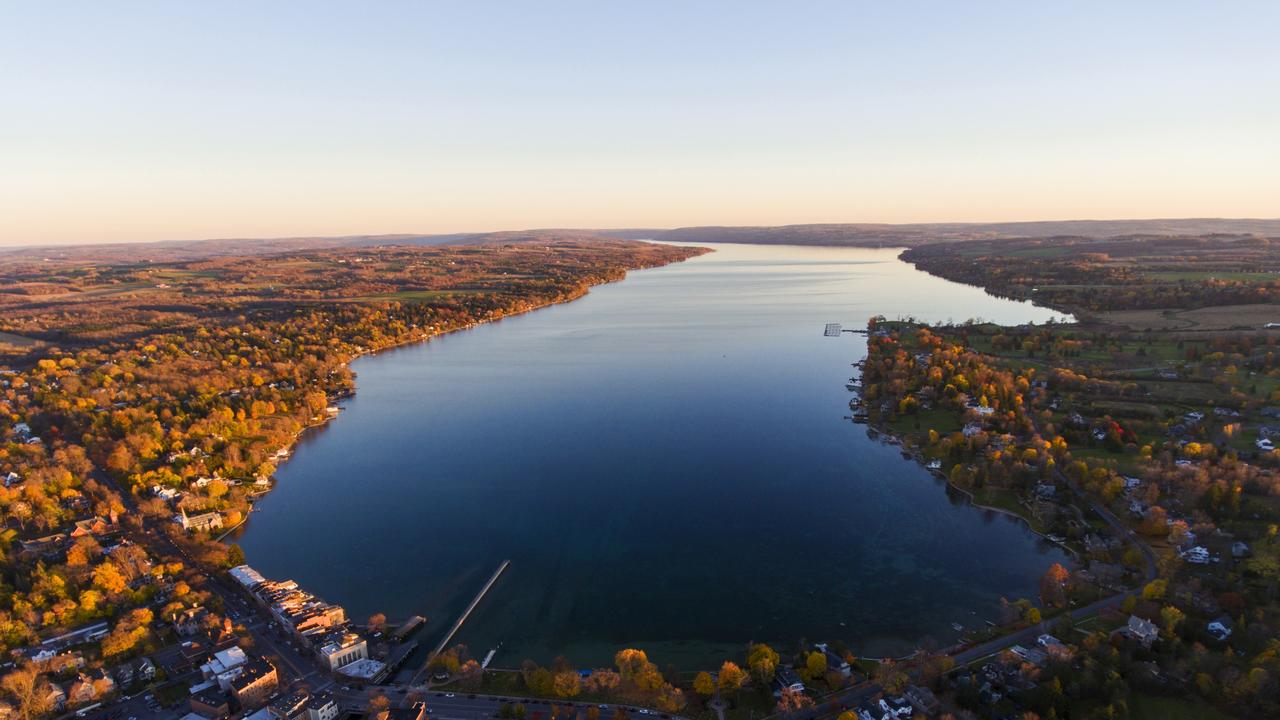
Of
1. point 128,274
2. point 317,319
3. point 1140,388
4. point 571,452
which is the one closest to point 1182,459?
point 1140,388

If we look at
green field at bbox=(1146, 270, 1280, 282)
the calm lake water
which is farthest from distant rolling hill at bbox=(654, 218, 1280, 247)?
the calm lake water

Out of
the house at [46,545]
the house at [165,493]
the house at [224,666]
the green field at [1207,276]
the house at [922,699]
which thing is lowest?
the house at [922,699]

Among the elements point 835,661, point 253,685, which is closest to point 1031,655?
point 835,661

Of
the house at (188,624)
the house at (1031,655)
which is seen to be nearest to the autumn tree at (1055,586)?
the house at (1031,655)

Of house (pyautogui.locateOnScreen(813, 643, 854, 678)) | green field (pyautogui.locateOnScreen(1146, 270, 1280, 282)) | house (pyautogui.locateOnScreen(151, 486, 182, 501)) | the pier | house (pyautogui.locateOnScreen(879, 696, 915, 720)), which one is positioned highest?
green field (pyautogui.locateOnScreen(1146, 270, 1280, 282))

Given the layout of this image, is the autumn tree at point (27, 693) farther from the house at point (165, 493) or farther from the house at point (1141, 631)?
the house at point (1141, 631)

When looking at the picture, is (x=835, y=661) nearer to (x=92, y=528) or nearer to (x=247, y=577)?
(x=247, y=577)

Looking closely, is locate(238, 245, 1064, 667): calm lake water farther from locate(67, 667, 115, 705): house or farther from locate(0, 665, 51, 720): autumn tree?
locate(0, 665, 51, 720): autumn tree
